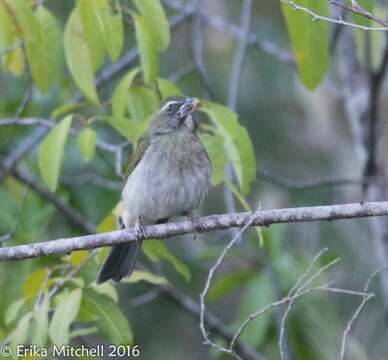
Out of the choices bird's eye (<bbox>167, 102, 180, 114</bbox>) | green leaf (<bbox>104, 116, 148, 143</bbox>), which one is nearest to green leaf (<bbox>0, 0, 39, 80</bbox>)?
green leaf (<bbox>104, 116, 148, 143</bbox>)

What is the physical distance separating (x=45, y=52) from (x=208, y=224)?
4.88ft

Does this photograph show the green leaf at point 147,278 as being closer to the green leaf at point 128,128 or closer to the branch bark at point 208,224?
the branch bark at point 208,224

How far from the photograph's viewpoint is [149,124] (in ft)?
18.7

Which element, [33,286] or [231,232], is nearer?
[33,286]

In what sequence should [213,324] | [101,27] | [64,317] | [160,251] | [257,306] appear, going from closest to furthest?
[64,317] < [101,27] < [160,251] < [257,306] < [213,324]

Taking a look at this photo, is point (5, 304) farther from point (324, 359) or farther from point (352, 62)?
point (352, 62)

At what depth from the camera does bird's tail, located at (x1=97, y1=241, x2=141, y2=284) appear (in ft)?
19.2

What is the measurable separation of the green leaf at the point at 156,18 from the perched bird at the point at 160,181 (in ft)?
1.66

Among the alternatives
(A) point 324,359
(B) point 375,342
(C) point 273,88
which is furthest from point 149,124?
(C) point 273,88

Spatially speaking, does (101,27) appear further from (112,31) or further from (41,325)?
(41,325)

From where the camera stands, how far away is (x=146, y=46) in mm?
5266

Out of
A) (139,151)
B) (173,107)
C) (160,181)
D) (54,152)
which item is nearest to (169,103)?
(173,107)

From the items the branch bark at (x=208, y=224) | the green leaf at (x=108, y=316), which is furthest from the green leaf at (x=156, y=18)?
the green leaf at (x=108, y=316)

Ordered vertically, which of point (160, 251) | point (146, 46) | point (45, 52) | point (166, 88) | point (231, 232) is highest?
point (146, 46)
